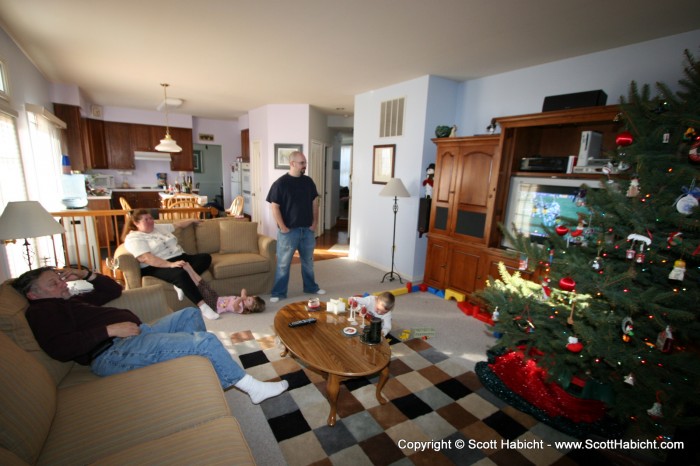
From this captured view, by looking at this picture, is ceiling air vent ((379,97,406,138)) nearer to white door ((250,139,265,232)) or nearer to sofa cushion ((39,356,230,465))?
white door ((250,139,265,232))

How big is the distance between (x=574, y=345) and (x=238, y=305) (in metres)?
2.72

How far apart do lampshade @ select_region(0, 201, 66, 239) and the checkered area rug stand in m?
1.66

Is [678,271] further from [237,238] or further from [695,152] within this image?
[237,238]

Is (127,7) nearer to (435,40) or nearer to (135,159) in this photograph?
(435,40)

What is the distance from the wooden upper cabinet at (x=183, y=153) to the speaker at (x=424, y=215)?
6201mm

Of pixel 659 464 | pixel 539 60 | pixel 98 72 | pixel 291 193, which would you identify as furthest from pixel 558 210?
pixel 98 72

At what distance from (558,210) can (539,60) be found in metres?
1.60

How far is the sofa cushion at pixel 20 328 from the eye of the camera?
1420 mm

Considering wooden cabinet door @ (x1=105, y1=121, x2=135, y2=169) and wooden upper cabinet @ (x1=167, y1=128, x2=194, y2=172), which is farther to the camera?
wooden upper cabinet @ (x1=167, y1=128, x2=194, y2=172)

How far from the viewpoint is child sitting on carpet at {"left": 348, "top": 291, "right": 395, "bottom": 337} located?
233 centimetres

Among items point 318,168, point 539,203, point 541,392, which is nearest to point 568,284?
point 541,392

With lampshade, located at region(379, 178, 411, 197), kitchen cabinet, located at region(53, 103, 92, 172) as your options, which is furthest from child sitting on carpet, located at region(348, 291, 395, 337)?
kitchen cabinet, located at region(53, 103, 92, 172)

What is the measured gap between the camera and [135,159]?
726 cm

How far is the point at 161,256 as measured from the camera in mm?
2980
